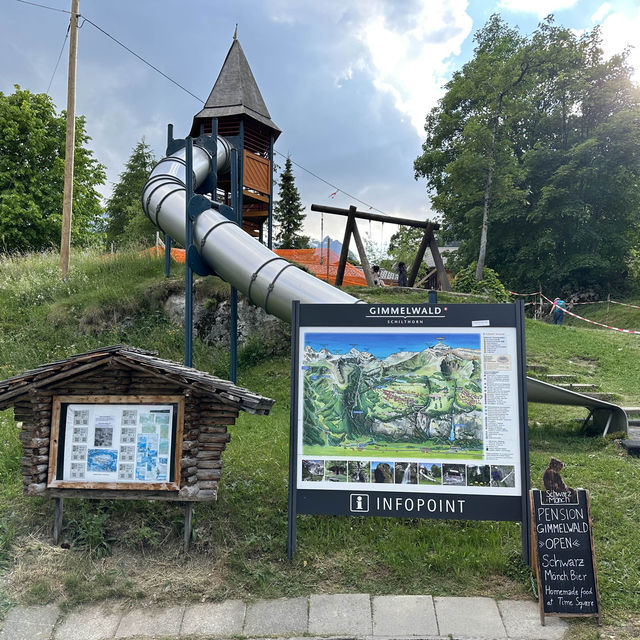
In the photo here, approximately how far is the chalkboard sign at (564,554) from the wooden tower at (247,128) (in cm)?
1365

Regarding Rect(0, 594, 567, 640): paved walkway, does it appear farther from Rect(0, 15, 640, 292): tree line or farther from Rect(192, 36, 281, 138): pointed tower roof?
Rect(0, 15, 640, 292): tree line

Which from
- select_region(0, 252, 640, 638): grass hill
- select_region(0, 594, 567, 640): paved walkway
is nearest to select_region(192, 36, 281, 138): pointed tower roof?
select_region(0, 252, 640, 638): grass hill

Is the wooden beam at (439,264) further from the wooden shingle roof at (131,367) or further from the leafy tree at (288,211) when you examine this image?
the leafy tree at (288,211)

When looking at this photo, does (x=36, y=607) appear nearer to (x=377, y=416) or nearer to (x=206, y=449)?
(x=206, y=449)

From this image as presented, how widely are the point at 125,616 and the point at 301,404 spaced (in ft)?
6.55

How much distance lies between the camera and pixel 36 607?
3.86m

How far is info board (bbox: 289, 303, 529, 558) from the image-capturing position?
412 cm

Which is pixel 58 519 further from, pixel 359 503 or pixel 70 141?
pixel 70 141

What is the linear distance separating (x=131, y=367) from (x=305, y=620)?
238 centimetres

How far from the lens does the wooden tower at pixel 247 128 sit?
53.4ft

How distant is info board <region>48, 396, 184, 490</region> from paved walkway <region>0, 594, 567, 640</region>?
95 centimetres

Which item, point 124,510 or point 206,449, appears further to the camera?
point 124,510

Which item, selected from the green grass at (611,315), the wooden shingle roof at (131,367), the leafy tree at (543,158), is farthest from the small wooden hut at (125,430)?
the green grass at (611,315)

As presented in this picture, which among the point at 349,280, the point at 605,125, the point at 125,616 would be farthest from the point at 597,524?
the point at 605,125
